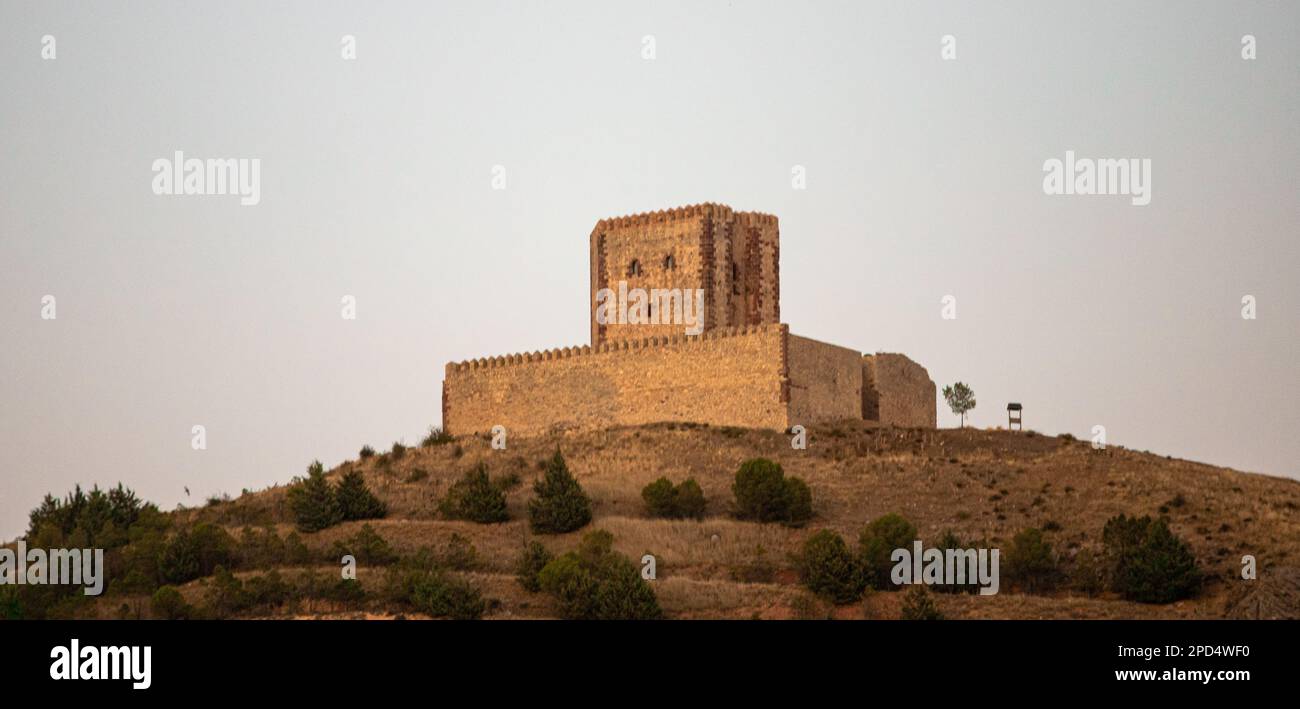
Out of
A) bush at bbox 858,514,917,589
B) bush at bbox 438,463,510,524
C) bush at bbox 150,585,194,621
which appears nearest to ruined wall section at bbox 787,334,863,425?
bush at bbox 438,463,510,524

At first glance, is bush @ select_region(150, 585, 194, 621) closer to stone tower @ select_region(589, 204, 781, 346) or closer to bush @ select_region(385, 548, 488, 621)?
bush @ select_region(385, 548, 488, 621)

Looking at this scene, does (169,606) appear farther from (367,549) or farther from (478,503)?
(478,503)

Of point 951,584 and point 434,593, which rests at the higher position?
point 434,593


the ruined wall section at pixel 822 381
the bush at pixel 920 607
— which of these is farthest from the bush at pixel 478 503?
the bush at pixel 920 607

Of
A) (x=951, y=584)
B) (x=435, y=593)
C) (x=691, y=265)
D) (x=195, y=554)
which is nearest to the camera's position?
(x=435, y=593)

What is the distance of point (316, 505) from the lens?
4384 centimetres

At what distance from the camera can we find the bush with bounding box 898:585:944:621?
1286 inches

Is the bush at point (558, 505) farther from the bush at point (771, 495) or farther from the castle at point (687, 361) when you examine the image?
the castle at point (687, 361)

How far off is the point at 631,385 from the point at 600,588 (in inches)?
680

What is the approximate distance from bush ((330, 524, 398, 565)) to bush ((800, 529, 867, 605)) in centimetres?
1008

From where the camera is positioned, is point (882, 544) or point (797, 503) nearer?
point (882, 544)

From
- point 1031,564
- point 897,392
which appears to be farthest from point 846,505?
point 897,392
